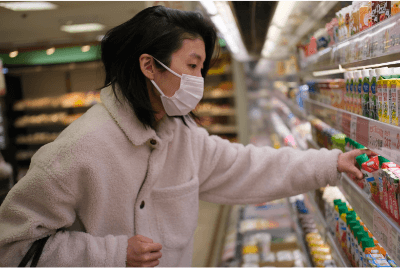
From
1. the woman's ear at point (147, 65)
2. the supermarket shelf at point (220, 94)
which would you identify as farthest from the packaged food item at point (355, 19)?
the supermarket shelf at point (220, 94)

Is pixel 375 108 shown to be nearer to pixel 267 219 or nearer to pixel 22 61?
pixel 267 219

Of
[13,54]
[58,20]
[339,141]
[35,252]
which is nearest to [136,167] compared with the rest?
[35,252]

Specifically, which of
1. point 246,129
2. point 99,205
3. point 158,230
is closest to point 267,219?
point 158,230

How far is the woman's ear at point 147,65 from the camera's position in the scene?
1.32 metres

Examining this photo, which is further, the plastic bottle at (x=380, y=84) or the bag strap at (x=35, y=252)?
the bag strap at (x=35, y=252)

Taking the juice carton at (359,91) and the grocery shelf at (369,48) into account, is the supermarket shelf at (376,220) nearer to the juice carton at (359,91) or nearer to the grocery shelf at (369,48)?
the juice carton at (359,91)

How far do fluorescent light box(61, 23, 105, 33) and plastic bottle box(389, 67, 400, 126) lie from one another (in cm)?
478

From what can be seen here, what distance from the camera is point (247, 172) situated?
5.63 feet

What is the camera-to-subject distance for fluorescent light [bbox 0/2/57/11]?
391cm

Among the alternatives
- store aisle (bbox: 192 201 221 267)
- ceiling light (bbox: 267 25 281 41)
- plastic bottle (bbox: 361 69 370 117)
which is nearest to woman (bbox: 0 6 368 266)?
plastic bottle (bbox: 361 69 370 117)

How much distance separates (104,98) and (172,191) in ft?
1.61

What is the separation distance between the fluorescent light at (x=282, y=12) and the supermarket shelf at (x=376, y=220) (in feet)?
5.15

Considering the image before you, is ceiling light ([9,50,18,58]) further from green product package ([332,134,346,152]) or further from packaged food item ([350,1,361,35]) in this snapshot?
packaged food item ([350,1,361,35])

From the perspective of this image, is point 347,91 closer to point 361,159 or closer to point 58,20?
point 361,159
